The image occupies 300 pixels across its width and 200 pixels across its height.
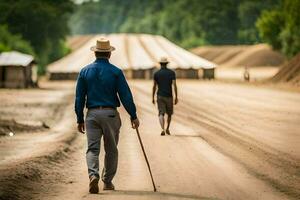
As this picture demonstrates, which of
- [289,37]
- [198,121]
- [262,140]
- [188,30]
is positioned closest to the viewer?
[262,140]

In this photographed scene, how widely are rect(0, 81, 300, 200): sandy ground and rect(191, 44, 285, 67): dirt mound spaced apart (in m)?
97.6

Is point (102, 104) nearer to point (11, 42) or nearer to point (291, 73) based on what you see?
point (291, 73)

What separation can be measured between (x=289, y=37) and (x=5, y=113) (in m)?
52.9

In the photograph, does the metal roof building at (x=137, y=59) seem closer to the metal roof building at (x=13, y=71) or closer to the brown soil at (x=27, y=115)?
the metal roof building at (x=13, y=71)

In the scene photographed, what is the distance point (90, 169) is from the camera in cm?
913

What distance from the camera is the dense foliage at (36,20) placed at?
80.2 m

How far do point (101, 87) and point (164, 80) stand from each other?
8.16 metres

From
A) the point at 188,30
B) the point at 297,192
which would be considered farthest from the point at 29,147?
the point at 188,30

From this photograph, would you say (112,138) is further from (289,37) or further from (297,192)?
(289,37)

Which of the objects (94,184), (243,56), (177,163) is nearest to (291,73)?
(177,163)

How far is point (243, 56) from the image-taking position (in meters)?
125

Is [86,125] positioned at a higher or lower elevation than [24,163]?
higher

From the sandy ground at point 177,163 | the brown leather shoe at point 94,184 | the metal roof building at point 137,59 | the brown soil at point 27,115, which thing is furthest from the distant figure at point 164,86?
the metal roof building at point 137,59

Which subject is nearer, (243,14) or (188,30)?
(243,14)
